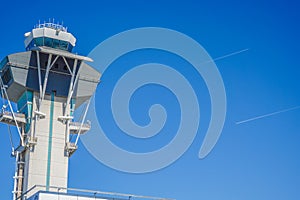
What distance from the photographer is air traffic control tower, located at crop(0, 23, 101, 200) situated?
3209 inches

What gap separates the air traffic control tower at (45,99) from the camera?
81.5 meters

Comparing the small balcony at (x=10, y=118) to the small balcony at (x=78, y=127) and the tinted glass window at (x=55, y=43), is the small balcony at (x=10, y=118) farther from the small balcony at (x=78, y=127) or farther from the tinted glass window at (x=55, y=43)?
the tinted glass window at (x=55, y=43)

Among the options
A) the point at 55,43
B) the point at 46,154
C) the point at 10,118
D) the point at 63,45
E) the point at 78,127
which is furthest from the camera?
the point at 63,45

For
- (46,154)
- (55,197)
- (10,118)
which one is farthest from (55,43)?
(55,197)

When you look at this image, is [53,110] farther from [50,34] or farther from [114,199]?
[114,199]

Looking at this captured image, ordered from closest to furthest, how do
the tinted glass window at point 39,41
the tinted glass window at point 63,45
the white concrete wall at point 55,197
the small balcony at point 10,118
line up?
1. the white concrete wall at point 55,197
2. the small balcony at point 10,118
3. the tinted glass window at point 39,41
4. the tinted glass window at point 63,45

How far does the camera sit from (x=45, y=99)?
8488 cm

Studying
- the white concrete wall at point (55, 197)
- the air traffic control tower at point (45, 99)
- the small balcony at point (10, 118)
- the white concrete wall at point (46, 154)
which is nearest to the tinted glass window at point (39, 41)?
the air traffic control tower at point (45, 99)

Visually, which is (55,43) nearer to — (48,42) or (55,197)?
(48,42)

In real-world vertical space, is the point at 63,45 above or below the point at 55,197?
above

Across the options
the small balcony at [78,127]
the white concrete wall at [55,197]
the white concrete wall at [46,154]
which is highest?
the small balcony at [78,127]

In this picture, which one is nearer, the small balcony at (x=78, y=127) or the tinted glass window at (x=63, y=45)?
the small balcony at (x=78, y=127)

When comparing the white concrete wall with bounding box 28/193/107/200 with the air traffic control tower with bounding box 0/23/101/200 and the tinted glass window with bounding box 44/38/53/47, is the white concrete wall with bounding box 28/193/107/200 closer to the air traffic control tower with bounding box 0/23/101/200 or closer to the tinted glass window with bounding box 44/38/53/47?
the air traffic control tower with bounding box 0/23/101/200

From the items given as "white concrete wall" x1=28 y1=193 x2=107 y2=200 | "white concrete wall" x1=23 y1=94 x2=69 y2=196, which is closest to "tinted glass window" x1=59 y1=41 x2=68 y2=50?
"white concrete wall" x1=23 y1=94 x2=69 y2=196
